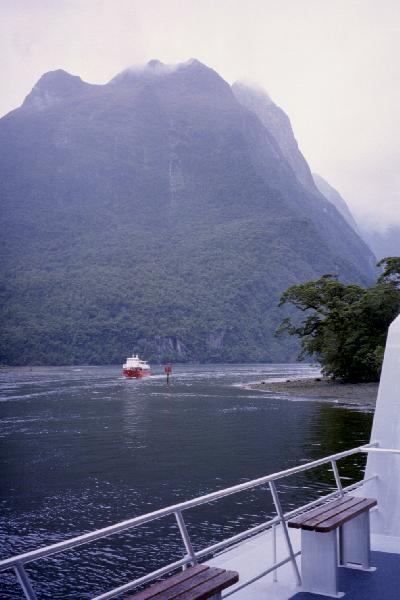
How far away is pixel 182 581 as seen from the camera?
3707 millimetres

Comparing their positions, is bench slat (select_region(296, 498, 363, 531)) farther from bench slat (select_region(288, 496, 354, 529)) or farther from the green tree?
the green tree

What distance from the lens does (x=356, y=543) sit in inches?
213

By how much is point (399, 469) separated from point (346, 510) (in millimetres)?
1352

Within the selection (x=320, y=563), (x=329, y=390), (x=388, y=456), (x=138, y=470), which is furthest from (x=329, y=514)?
(x=329, y=390)

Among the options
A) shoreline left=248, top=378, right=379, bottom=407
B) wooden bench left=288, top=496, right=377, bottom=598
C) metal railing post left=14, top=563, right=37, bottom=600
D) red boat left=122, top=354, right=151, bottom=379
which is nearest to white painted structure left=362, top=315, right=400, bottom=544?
wooden bench left=288, top=496, right=377, bottom=598

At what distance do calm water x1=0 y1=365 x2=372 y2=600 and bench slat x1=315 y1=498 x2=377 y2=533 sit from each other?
6.50 metres

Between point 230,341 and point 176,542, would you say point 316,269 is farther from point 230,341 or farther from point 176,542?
point 176,542

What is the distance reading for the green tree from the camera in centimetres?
5225

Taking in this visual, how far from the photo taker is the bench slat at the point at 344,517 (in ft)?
15.5

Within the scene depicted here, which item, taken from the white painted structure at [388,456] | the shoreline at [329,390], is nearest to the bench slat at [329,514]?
the white painted structure at [388,456]

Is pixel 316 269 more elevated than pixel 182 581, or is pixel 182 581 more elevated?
pixel 316 269

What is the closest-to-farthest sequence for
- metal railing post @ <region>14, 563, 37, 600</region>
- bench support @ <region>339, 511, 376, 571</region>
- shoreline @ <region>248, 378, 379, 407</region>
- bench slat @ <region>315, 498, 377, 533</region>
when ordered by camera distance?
metal railing post @ <region>14, 563, 37, 600</region>
bench slat @ <region>315, 498, 377, 533</region>
bench support @ <region>339, 511, 376, 571</region>
shoreline @ <region>248, 378, 379, 407</region>

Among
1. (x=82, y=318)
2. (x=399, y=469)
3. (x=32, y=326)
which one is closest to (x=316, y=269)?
(x=82, y=318)

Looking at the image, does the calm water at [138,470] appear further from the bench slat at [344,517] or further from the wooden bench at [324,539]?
the bench slat at [344,517]
